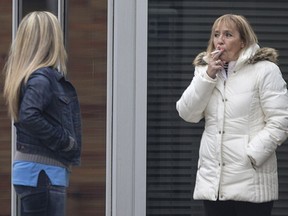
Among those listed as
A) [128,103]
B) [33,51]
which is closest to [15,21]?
[128,103]

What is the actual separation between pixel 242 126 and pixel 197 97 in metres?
0.33

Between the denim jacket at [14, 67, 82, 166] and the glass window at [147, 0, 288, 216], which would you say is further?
the glass window at [147, 0, 288, 216]

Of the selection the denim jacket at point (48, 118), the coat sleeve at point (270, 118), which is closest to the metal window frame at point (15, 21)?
the denim jacket at point (48, 118)

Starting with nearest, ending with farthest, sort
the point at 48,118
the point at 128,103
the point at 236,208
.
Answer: the point at 48,118 → the point at 236,208 → the point at 128,103

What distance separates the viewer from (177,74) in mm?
7453

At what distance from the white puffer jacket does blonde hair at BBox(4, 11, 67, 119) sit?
0.93 meters

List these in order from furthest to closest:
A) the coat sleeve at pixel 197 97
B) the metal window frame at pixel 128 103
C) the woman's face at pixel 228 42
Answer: the metal window frame at pixel 128 103, the woman's face at pixel 228 42, the coat sleeve at pixel 197 97

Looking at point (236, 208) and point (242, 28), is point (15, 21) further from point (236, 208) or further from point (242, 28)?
point (236, 208)

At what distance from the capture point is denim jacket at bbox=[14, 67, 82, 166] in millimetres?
5605

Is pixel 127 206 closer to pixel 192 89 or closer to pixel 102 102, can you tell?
pixel 102 102

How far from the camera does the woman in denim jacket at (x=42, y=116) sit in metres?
5.64

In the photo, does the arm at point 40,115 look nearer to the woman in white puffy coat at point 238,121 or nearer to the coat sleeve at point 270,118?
the woman in white puffy coat at point 238,121

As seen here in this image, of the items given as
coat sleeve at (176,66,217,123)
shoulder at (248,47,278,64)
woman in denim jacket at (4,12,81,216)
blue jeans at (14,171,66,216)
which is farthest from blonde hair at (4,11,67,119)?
shoulder at (248,47,278,64)

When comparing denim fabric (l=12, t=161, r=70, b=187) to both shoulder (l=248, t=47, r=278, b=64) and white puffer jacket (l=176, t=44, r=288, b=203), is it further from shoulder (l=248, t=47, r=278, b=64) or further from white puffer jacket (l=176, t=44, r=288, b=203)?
shoulder (l=248, t=47, r=278, b=64)
